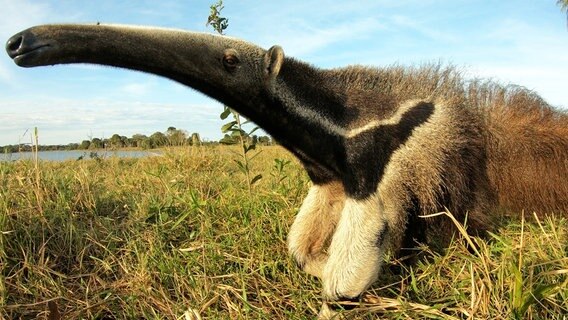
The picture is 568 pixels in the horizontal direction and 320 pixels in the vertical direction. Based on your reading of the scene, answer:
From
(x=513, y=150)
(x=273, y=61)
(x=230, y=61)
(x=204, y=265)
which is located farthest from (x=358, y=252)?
(x=513, y=150)

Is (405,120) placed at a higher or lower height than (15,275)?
higher

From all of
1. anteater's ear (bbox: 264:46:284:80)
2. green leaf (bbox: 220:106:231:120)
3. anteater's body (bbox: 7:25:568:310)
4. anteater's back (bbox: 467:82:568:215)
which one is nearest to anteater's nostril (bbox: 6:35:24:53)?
anteater's body (bbox: 7:25:568:310)

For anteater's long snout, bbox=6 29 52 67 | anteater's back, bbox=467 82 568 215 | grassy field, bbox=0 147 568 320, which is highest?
anteater's long snout, bbox=6 29 52 67

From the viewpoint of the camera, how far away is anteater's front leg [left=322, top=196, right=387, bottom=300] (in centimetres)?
281

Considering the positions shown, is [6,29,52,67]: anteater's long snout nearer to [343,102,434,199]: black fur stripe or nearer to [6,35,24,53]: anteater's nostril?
[6,35,24,53]: anteater's nostril

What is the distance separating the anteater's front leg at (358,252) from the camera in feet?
9.23

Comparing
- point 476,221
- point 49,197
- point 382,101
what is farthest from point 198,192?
point 476,221

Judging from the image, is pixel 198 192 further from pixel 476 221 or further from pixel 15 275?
pixel 476 221

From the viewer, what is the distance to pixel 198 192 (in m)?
4.65

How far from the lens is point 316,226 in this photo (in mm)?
3510

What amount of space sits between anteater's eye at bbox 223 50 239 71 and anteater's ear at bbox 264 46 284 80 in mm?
183

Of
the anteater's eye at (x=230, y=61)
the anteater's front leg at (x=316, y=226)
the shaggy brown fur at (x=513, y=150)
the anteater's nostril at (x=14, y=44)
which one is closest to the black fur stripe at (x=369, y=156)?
the anteater's front leg at (x=316, y=226)

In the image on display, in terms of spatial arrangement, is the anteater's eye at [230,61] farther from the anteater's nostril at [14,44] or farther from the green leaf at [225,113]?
the green leaf at [225,113]

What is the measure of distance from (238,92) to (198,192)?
2.05 m
